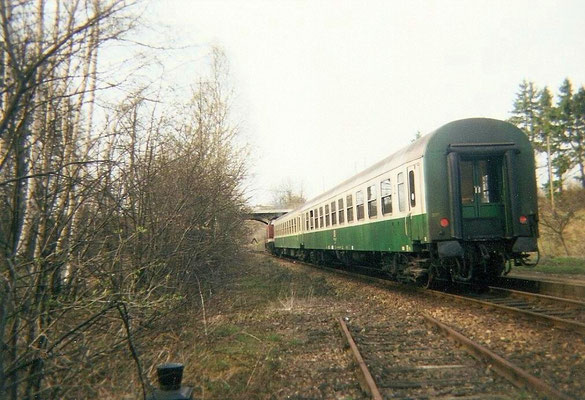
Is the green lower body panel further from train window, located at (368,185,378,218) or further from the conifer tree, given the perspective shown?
the conifer tree

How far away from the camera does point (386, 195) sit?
1162 cm

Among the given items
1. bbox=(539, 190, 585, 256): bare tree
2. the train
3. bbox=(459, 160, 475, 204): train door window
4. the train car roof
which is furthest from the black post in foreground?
bbox=(539, 190, 585, 256): bare tree

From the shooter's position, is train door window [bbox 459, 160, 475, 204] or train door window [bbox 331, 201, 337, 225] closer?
train door window [bbox 459, 160, 475, 204]

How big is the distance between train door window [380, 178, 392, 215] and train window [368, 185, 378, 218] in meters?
0.59

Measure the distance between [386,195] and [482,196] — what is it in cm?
243

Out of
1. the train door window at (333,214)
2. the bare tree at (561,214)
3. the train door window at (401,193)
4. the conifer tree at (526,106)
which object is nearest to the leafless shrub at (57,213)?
the train door window at (401,193)

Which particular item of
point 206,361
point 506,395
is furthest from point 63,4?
point 506,395

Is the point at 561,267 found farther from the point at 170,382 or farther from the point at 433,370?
the point at 170,382

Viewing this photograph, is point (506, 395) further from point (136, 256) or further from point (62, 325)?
point (136, 256)

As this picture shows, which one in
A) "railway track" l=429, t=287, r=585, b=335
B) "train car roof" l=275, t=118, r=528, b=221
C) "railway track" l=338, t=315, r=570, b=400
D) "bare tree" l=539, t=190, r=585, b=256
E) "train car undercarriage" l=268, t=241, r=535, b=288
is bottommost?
"railway track" l=338, t=315, r=570, b=400

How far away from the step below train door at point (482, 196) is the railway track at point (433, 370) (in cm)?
338

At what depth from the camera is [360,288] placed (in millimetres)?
12648

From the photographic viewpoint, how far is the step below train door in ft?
31.4

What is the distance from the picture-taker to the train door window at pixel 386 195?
1138cm
